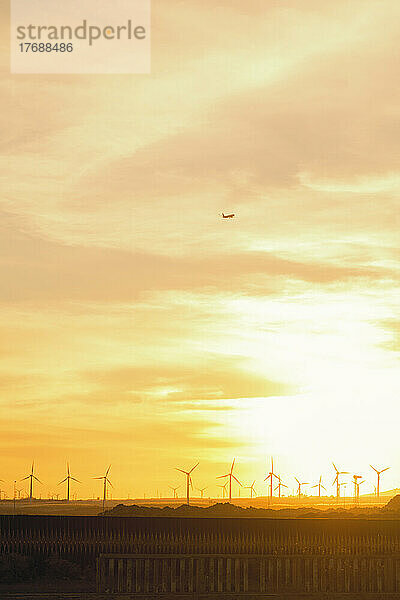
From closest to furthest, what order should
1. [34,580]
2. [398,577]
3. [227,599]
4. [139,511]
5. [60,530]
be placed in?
[227,599], [398,577], [34,580], [60,530], [139,511]

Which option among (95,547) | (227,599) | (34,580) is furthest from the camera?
(95,547)

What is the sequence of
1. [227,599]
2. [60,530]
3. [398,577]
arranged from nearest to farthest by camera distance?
1. [227,599]
2. [398,577]
3. [60,530]

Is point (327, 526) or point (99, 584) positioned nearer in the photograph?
point (99, 584)

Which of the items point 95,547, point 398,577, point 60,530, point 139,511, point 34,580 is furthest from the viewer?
point 139,511

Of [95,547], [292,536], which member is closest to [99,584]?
[95,547]

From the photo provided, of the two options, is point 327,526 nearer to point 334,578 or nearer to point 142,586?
point 334,578

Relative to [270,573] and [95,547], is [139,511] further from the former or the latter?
[270,573]

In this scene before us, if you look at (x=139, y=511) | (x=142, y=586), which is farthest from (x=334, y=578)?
(x=139, y=511)

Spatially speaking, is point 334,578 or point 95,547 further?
point 95,547

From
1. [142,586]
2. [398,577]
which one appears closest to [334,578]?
[398,577]
